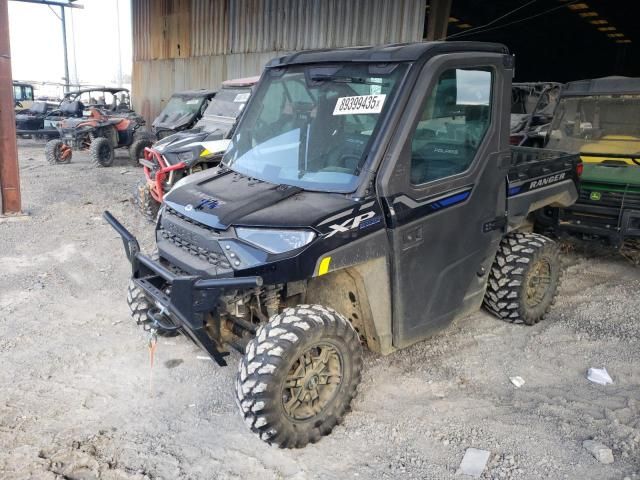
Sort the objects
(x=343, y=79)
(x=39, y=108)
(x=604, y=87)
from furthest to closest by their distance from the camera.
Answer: (x=39, y=108)
(x=604, y=87)
(x=343, y=79)

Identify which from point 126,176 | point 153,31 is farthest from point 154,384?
point 153,31

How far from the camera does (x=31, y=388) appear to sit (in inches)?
150

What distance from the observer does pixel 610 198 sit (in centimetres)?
592

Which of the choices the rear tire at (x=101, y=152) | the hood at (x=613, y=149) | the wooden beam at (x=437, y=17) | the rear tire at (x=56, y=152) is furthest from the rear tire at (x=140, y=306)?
the rear tire at (x=56, y=152)

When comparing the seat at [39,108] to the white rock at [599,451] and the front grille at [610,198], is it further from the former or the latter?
the white rock at [599,451]

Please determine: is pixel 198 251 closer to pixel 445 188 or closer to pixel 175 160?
pixel 445 188

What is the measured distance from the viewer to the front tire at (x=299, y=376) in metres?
3.01

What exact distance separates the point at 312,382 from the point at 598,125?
5286 millimetres

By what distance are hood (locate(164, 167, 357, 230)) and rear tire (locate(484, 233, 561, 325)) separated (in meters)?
1.94

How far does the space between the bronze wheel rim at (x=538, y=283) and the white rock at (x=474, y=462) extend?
1.87 m

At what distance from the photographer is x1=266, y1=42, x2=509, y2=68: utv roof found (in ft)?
11.3

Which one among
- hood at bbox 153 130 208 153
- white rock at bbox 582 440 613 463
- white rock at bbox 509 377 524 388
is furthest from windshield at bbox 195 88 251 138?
white rock at bbox 582 440 613 463

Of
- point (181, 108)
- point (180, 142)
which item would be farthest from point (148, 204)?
point (181, 108)

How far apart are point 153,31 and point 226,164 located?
53.3 feet
